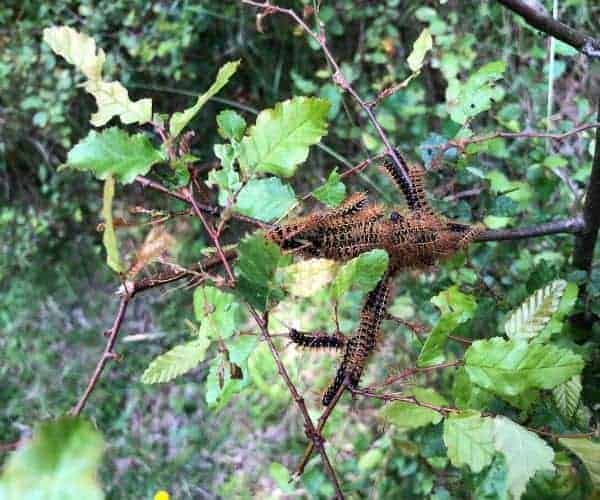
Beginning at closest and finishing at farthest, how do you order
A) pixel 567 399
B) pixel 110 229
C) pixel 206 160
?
pixel 110 229 < pixel 567 399 < pixel 206 160

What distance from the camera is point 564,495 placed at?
2.45 feet

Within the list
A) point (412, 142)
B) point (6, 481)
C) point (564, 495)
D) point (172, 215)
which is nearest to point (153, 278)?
point (172, 215)

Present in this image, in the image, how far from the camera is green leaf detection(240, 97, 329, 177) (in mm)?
667

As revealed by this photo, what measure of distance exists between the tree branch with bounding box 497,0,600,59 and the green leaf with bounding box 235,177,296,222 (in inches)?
14.4

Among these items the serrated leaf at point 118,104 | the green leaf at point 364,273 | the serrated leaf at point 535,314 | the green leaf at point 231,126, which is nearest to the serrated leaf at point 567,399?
the serrated leaf at point 535,314

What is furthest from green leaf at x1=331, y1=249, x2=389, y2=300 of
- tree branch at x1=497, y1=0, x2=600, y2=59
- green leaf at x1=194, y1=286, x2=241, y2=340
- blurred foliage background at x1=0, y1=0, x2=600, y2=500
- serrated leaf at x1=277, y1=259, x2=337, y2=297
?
blurred foliage background at x1=0, y1=0, x2=600, y2=500

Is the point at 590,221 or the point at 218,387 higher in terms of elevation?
the point at 590,221

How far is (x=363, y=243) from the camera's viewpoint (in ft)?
2.46

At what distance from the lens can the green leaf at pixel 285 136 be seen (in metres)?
0.67

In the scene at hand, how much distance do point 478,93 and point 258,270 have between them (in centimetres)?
55

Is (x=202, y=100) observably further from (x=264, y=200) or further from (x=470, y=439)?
(x=470, y=439)

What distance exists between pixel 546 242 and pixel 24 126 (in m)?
2.50

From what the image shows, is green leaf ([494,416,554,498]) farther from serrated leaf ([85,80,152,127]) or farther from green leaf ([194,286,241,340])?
serrated leaf ([85,80,152,127])

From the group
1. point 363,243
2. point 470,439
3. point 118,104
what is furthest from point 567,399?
point 118,104
